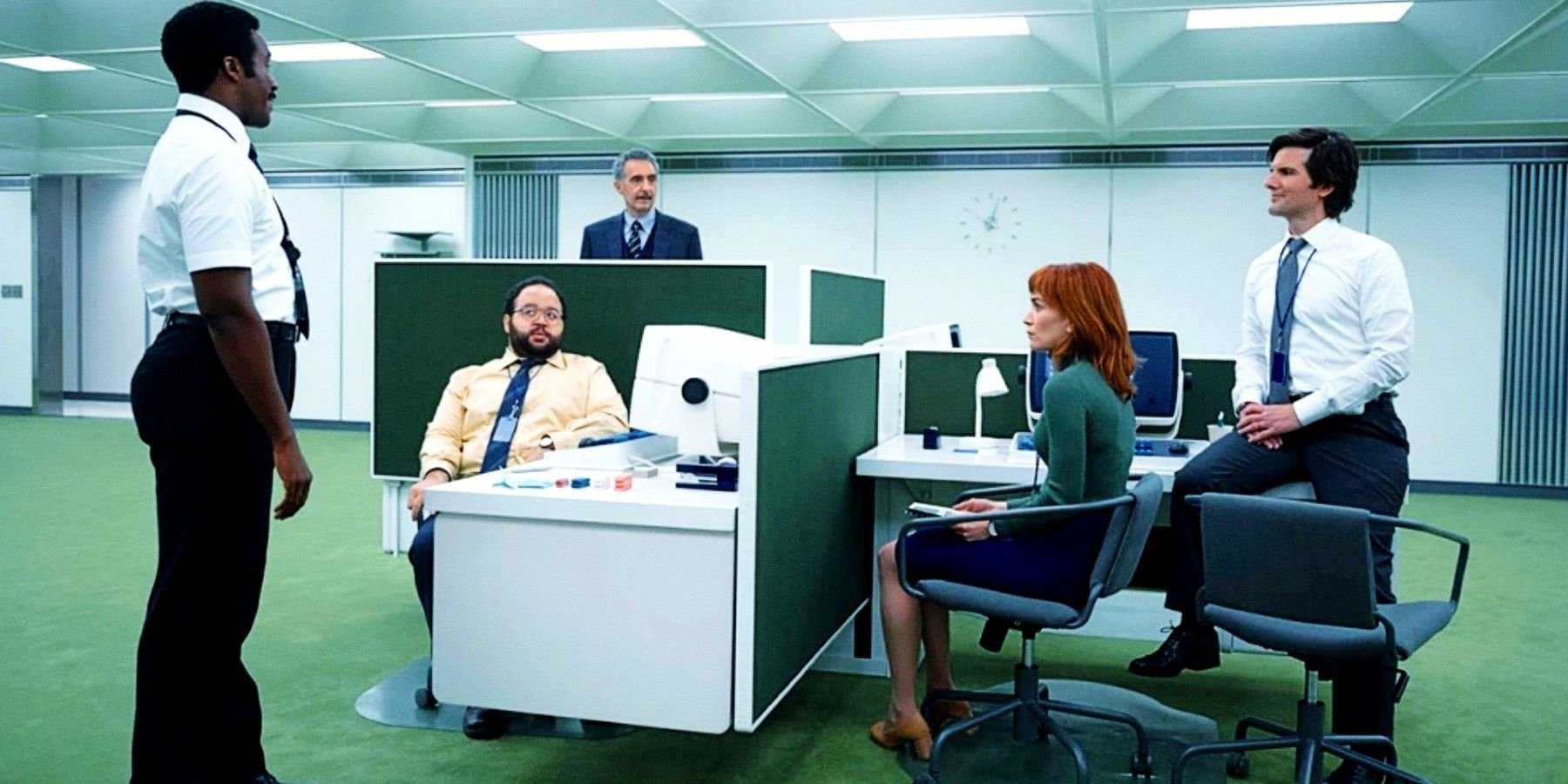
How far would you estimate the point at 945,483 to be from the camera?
157 inches

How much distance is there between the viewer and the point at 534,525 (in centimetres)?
259

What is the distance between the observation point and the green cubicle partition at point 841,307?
420 cm

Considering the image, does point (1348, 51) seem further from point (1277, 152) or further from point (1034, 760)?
point (1034, 760)

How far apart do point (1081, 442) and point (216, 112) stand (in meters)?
1.90

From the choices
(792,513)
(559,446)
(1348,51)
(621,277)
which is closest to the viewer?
(792,513)

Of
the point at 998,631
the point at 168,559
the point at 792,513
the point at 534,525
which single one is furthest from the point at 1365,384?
the point at 168,559

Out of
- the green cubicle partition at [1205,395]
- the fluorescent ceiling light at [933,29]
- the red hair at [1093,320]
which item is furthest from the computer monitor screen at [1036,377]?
the fluorescent ceiling light at [933,29]

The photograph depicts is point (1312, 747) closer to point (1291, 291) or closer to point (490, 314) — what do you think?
point (1291, 291)

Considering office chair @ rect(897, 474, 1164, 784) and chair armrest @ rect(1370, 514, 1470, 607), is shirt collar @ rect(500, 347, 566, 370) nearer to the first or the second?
office chair @ rect(897, 474, 1164, 784)

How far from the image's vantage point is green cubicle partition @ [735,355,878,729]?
2539 mm

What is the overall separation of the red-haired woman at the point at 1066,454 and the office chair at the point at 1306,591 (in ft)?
0.85

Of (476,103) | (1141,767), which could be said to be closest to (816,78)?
(476,103)

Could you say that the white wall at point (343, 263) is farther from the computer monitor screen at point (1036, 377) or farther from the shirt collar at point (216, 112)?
the shirt collar at point (216, 112)

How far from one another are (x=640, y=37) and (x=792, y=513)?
4.41 metres
